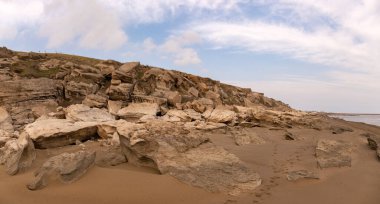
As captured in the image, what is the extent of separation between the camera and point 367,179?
33.0 ft

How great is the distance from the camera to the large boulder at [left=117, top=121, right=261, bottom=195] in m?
8.66

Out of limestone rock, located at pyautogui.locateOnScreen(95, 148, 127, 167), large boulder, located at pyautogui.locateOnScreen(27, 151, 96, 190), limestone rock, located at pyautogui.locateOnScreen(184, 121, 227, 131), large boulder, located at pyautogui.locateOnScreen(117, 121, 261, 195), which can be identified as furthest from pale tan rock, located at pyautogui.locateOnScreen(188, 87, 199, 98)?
large boulder, located at pyautogui.locateOnScreen(27, 151, 96, 190)

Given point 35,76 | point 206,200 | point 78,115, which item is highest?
point 35,76

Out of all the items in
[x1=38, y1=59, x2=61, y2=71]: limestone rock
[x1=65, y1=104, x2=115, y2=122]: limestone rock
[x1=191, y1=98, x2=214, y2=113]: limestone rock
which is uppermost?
[x1=38, y1=59, x2=61, y2=71]: limestone rock

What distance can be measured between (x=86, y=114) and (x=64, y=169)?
7563 mm

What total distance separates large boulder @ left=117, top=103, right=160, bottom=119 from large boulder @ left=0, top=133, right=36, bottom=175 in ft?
23.2

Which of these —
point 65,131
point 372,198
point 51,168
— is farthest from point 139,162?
point 372,198

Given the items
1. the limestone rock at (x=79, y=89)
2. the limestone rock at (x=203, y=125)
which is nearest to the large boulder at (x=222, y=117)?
the limestone rock at (x=203, y=125)

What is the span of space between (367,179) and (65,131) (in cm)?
1046

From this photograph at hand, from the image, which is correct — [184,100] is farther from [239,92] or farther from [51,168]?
[51,168]

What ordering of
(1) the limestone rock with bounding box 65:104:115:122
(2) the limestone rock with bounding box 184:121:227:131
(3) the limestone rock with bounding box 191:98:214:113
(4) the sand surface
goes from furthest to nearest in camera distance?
(3) the limestone rock with bounding box 191:98:214:113 → (2) the limestone rock with bounding box 184:121:227:131 → (1) the limestone rock with bounding box 65:104:115:122 → (4) the sand surface

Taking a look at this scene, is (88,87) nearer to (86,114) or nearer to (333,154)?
(86,114)

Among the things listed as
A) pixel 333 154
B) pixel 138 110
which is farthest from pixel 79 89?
pixel 333 154

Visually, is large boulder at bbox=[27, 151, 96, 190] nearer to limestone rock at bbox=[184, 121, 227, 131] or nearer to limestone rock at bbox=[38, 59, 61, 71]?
limestone rock at bbox=[184, 121, 227, 131]
